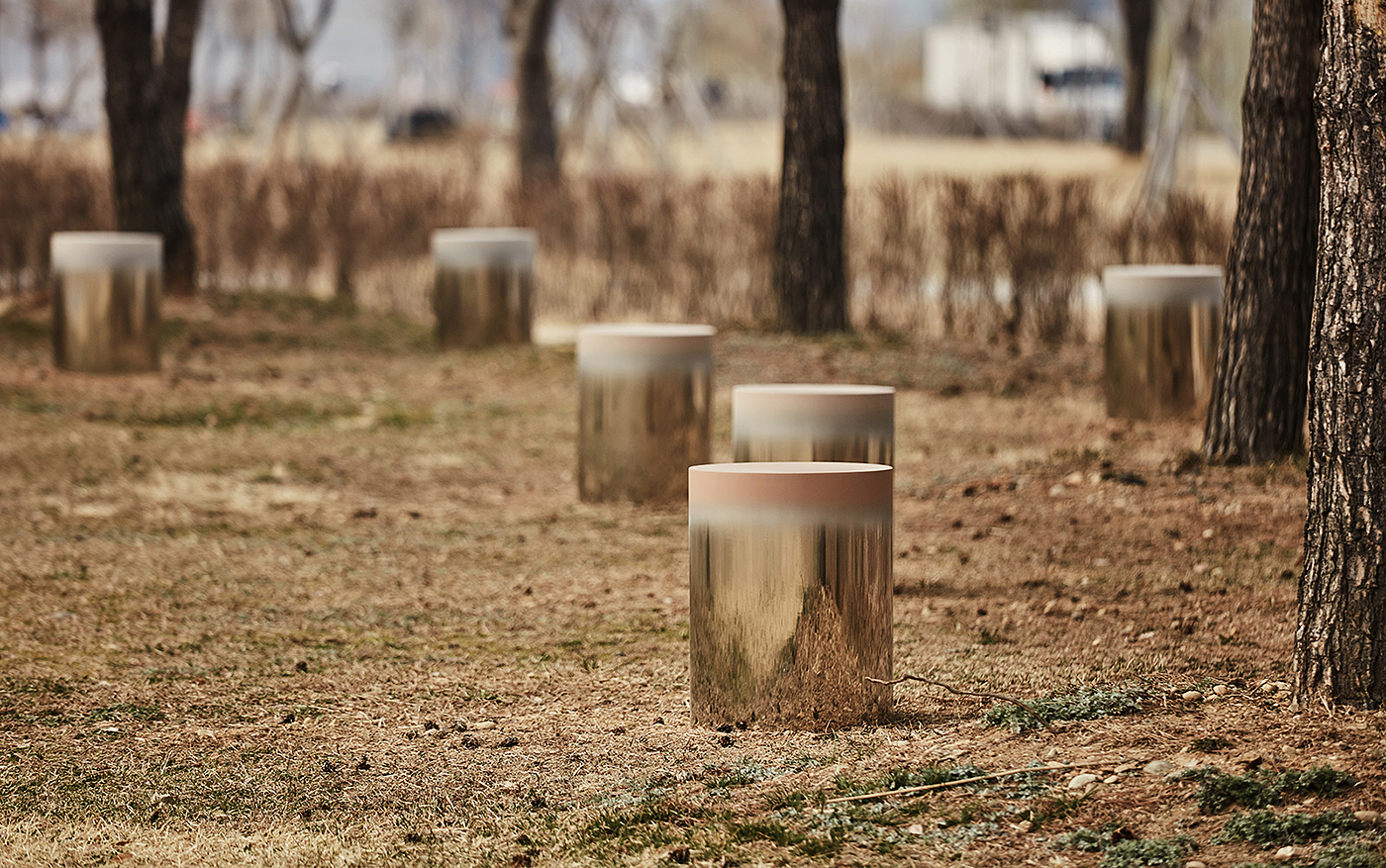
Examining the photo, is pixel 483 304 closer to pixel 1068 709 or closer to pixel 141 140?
pixel 141 140

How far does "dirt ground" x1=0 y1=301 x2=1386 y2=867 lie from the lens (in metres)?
3.83

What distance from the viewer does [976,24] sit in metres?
62.1

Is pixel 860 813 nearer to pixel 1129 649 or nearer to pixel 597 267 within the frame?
pixel 1129 649

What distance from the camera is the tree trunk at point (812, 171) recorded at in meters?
12.2

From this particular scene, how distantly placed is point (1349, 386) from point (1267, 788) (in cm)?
111

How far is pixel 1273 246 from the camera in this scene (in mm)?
7891

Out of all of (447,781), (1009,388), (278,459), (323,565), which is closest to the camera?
(447,781)

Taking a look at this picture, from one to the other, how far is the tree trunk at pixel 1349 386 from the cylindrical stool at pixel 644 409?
13.0ft

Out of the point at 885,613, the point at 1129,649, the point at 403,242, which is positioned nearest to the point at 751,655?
the point at 885,613

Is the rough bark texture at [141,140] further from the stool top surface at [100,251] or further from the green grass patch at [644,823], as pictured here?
the green grass patch at [644,823]

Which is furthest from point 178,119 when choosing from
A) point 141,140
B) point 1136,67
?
point 1136,67

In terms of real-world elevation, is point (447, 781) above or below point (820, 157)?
below

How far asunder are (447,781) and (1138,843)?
5.58 ft

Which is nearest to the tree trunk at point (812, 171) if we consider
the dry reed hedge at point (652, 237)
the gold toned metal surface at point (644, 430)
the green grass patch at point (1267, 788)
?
the dry reed hedge at point (652, 237)
